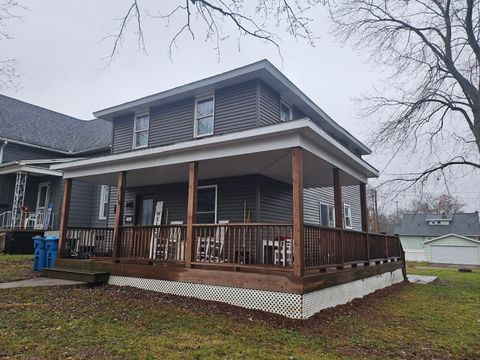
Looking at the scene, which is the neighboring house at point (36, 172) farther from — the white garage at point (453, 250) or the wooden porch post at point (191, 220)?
the white garage at point (453, 250)

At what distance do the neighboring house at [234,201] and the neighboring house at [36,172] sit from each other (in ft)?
12.0

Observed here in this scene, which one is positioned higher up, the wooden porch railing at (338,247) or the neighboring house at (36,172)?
the neighboring house at (36,172)

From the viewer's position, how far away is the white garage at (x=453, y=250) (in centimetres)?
3195

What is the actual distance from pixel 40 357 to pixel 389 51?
15.9 meters

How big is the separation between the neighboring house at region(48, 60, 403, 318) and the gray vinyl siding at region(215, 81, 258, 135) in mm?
34

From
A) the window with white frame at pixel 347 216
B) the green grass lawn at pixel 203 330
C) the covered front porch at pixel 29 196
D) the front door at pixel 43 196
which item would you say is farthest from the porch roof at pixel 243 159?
the front door at pixel 43 196

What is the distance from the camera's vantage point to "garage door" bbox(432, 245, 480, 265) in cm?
3192

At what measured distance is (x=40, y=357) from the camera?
3.81m

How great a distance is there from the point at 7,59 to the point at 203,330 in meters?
6.87

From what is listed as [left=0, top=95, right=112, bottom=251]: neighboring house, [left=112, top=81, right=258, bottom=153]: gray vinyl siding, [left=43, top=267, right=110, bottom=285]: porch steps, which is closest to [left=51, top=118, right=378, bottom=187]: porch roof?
[left=112, top=81, right=258, bottom=153]: gray vinyl siding

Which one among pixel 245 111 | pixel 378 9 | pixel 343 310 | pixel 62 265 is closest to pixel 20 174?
pixel 62 265

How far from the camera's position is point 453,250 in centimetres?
3300

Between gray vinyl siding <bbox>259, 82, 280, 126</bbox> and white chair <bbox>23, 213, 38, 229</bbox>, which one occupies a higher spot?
gray vinyl siding <bbox>259, 82, 280, 126</bbox>

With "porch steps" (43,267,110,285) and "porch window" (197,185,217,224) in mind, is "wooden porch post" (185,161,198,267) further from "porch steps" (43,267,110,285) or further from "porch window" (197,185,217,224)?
"porch window" (197,185,217,224)
